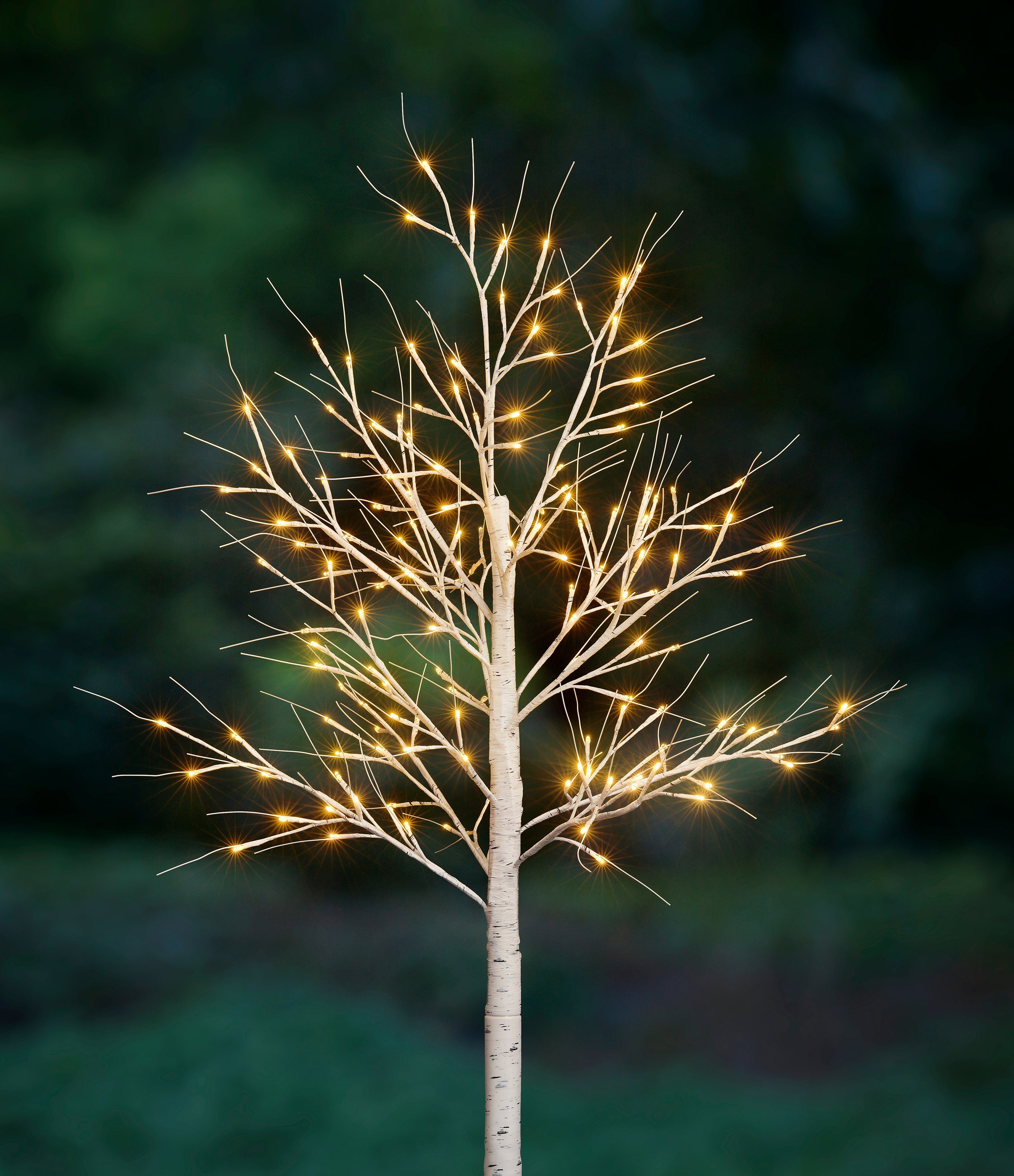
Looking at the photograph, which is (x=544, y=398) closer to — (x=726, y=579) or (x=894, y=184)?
(x=726, y=579)

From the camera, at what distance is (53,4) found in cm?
324

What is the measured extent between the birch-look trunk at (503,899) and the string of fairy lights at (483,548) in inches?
8.4

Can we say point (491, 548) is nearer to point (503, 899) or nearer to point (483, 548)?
point (483, 548)

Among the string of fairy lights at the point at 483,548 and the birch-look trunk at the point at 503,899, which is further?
the string of fairy lights at the point at 483,548

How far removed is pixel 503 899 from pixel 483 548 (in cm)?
93

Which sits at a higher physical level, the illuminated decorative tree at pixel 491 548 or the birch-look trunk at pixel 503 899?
the illuminated decorative tree at pixel 491 548

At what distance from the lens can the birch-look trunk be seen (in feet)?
7.81

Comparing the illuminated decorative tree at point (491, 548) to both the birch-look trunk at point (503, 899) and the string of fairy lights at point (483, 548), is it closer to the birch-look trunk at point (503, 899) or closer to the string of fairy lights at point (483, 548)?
the string of fairy lights at point (483, 548)

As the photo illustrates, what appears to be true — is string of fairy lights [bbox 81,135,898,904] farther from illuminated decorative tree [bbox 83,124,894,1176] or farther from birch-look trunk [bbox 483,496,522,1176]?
birch-look trunk [bbox 483,496,522,1176]

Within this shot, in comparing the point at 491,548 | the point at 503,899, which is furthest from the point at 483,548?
the point at 503,899

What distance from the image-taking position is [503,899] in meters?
2.42

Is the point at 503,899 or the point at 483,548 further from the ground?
the point at 483,548

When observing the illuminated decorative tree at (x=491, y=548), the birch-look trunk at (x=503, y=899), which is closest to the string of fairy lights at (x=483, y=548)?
the illuminated decorative tree at (x=491, y=548)

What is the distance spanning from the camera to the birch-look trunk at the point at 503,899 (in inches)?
93.7
